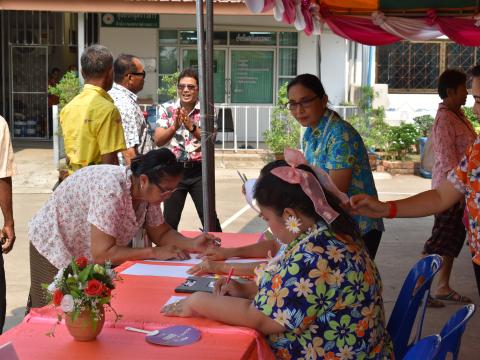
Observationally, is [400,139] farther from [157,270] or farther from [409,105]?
[157,270]

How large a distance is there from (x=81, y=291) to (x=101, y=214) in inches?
38.8

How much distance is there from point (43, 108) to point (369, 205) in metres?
13.1

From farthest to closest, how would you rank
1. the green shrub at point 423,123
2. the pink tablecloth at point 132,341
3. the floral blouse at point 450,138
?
1. the green shrub at point 423,123
2. the floral blouse at point 450,138
3. the pink tablecloth at point 132,341

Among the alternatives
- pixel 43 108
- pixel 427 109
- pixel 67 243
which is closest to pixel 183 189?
pixel 67 243

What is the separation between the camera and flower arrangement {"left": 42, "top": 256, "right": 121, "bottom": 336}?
2.32 metres

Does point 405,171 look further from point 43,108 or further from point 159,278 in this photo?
point 159,278

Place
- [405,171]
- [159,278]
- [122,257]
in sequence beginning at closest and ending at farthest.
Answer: [159,278] → [122,257] → [405,171]

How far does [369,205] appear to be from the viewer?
3318mm

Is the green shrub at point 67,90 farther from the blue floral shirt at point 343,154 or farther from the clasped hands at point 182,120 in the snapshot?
the blue floral shirt at point 343,154

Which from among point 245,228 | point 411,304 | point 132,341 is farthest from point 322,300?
point 245,228

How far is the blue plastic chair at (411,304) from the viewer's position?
3047 millimetres

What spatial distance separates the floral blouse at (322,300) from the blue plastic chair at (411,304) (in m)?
0.59

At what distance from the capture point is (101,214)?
3.29 metres

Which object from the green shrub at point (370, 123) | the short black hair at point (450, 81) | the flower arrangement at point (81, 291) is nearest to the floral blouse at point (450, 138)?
the short black hair at point (450, 81)
